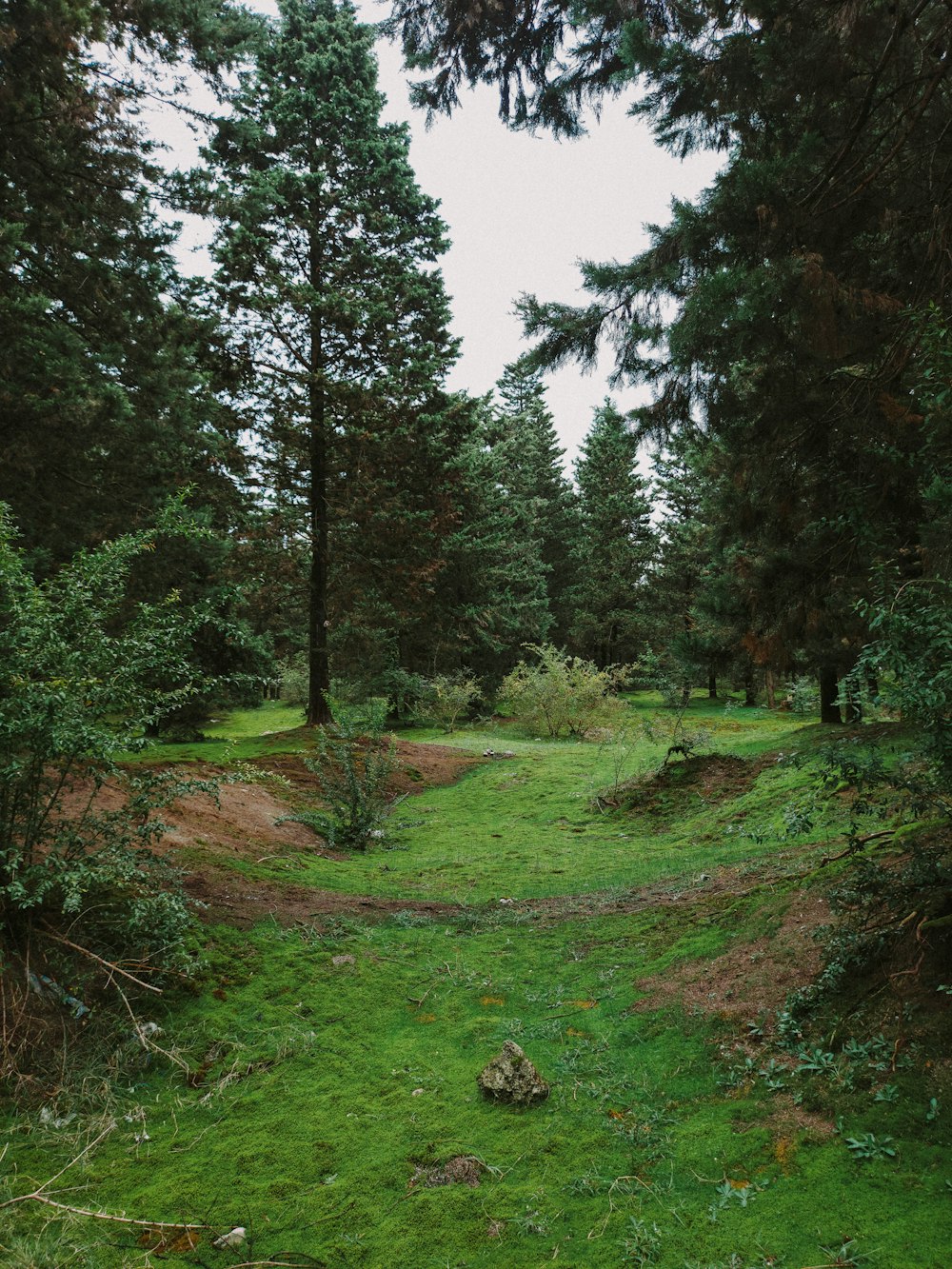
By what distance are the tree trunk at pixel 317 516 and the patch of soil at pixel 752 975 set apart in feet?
34.9

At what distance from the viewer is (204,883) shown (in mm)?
4695

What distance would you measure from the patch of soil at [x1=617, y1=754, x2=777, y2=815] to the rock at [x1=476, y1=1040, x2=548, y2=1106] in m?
5.87

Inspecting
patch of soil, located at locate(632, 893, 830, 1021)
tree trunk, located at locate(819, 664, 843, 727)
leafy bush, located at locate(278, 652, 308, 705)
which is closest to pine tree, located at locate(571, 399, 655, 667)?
leafy bush, located at locate(278, 652, 308, 705)

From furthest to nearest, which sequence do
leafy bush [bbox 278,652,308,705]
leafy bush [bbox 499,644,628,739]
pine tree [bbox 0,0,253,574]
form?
leafy bush [bbox 278,652,308,705], leafy bush [bbox 499,644,628,739], pine tree [bbox 0,0,253,574]

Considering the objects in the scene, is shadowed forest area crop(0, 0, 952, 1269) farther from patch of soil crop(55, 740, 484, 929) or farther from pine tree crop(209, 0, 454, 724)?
pine tree crop(209, 0, 454, 724)

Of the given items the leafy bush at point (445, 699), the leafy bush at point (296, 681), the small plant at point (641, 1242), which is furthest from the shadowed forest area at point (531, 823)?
the leafy bush at point (296, 681)

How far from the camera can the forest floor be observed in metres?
1.93

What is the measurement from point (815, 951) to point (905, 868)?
55cm

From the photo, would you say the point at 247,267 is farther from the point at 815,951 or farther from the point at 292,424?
the point at 815,951

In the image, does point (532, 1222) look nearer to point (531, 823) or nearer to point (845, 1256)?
point (845, 1256)

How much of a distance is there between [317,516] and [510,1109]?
Answer: 1218 centimetres

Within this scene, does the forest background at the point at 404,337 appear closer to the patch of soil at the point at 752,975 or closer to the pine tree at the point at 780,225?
the pine tree at the point at 780,225

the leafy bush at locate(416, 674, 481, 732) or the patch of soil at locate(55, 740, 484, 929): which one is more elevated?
the leafy bush at locate(416, 674, 481, 732)

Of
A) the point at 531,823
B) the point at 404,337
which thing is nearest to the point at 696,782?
the point at 531,823
